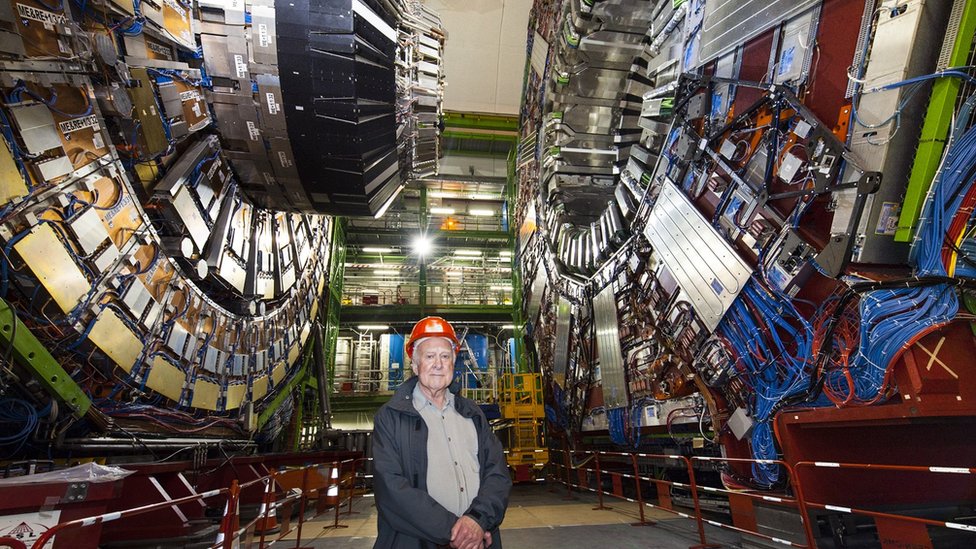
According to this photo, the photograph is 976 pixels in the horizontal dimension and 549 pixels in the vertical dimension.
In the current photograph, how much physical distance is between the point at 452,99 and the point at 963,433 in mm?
12706

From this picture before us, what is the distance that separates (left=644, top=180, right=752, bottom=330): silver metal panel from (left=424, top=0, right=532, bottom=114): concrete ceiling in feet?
21.5

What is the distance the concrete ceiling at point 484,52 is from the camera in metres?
10.5

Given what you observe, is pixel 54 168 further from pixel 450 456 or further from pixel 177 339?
pixel 450 456

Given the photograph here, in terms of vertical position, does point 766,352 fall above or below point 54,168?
below

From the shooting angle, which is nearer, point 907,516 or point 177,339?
point 907,516

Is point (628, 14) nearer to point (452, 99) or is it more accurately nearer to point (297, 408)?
point (452, 99)

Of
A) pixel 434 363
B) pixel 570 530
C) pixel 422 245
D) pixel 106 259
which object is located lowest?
pixel 570 530

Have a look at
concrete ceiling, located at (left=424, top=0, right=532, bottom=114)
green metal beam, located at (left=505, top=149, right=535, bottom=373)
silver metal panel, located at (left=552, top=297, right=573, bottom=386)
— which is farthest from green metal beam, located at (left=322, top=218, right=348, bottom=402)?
silver metal panel, located at (left=552, top=297, right=573, bottom=386)

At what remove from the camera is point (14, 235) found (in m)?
2.47

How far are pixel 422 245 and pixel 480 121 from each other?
4378mm

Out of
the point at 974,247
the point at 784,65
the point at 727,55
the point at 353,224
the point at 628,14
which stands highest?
the point at 353,224

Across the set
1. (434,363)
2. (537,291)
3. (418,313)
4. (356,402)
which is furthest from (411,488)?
(356,402)

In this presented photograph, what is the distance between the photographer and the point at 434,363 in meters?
2.00

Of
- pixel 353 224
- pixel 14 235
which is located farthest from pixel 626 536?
pixel 353 224
